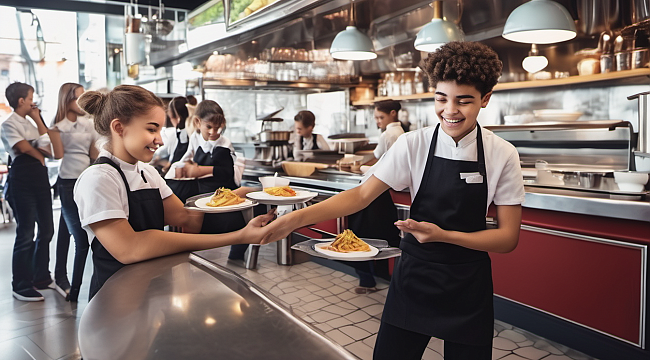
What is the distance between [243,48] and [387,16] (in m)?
1.98

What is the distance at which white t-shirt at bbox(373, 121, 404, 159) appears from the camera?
526 cm

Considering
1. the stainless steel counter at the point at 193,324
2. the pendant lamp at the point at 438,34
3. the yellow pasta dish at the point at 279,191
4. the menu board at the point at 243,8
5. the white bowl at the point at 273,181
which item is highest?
the menu board at the point at 243,8

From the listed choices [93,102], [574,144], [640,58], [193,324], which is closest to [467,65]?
[193,324]

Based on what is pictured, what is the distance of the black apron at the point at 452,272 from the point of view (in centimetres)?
165

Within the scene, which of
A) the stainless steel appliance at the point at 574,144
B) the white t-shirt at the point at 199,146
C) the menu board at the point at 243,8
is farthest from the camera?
the menu board at the point at 243,8

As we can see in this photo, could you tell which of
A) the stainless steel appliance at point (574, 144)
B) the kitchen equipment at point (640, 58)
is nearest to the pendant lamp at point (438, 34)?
the stainless steel appliance at point (574, 144)

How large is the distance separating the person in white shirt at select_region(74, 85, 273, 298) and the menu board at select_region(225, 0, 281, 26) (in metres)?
3.14

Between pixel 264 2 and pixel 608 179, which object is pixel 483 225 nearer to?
pixel 608 179

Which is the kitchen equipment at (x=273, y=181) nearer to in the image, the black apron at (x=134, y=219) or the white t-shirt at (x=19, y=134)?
the black apron at (x=134, y=219)

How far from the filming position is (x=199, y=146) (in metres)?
4.57

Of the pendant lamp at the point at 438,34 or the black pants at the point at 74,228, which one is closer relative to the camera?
the pendant lamp at the point at 438,34

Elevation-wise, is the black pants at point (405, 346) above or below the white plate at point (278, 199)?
below

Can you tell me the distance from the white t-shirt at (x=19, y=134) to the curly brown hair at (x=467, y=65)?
12.6 ft

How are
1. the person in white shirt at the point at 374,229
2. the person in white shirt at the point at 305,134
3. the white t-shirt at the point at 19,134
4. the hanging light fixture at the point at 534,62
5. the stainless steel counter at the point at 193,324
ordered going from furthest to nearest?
the person in white shirt at the point at 305,134
the hanging light fixture at the point at 534,62
the white t-shirt at the point at 19,134
the person in white shirt at the point at 374,229
the stainless steel counter at the point at 193,324
